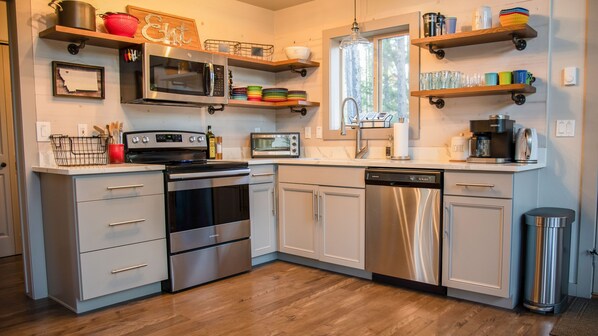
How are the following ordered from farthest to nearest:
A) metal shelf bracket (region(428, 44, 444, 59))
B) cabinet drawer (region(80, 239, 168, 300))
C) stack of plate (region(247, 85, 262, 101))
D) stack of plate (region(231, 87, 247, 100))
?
stack of plate (region(247, 85, 262, 101))
stack of plate (region(231, 87, 247, 100))
metal shelf bracket (region(428, 44, 444, 59))
cabinet drawer (region(80, 239, 168, 300))

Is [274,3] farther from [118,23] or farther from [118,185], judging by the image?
[118,185]

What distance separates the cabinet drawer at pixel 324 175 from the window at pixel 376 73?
2.16 ft

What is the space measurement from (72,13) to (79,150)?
0.92 m

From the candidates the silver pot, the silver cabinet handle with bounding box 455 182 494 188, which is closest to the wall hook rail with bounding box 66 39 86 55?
the silver pot

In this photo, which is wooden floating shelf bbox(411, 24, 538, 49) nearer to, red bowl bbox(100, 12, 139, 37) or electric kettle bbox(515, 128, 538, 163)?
electric kettle bbox(515, 128, 538, 163)

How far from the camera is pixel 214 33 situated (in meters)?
3.99

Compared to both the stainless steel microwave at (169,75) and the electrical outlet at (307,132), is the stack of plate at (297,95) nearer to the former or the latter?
the electrical outlet at (307,132)

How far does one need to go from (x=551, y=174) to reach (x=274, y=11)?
3036 millimetres

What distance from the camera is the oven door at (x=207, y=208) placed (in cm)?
302

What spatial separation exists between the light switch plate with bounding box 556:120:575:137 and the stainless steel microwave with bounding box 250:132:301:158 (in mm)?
2106

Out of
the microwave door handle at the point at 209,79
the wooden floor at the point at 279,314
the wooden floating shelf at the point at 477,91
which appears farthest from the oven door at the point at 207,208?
the wooden floating shelf at the point at 477,91

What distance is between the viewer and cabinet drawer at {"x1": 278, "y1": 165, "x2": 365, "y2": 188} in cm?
325

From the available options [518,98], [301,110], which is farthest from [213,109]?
[518,98]

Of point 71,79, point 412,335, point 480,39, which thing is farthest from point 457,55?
point 71,79
